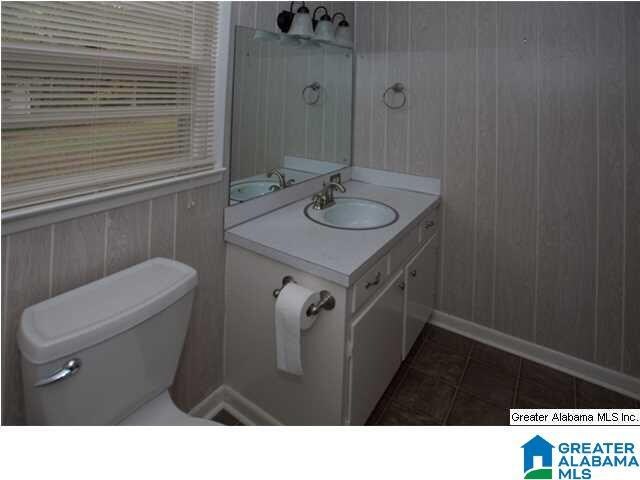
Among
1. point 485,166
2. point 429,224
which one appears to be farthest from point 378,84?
point 429,224

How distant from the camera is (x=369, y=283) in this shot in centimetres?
139

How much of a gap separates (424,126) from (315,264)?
1300mm

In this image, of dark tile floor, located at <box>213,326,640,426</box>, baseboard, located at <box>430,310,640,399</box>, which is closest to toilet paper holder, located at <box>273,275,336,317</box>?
dark tile floor, located at <box>213,326,640,426</box>

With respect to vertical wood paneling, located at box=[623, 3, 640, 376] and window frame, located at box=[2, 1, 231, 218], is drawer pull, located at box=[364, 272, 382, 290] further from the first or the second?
vertical wood paneling, located at box=[623, 3, 640, 376]

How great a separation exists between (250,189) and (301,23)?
81cm

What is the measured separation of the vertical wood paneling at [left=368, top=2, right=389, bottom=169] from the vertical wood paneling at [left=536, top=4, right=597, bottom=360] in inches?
31.9

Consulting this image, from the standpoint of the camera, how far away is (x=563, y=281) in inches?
77.1

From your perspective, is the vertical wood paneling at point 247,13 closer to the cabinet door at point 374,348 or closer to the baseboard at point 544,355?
the cabinet door at point 374,348

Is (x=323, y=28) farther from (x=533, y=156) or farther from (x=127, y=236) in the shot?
(x=127, y=236)

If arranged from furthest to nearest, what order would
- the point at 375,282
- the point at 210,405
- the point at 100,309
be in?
1. the point at 210,405
2. the point at 375,282
3. the point at 100,309
